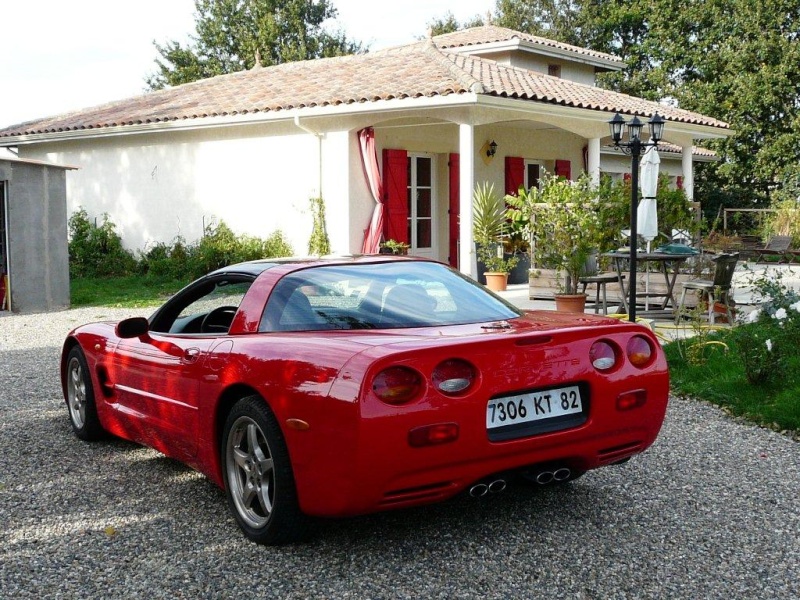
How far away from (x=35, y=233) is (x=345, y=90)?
5660 millimetres

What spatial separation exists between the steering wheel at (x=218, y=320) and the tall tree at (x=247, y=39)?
42.8 metres

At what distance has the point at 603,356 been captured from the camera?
390cm

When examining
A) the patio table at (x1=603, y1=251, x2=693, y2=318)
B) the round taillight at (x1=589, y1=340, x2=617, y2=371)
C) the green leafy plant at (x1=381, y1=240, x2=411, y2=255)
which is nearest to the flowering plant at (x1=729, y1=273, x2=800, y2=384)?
the patio table at (x1=603, y1=251, x2=693, y2=318)


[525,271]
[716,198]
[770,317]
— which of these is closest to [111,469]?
[770,317]

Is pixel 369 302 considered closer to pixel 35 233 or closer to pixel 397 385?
pixel 397 385

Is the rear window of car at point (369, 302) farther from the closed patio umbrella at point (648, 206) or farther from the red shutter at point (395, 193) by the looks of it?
the red shutter at point (395, 193)

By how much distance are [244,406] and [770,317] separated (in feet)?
20.1

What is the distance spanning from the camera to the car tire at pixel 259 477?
3.61 meters

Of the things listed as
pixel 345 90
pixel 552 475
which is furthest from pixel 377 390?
pixel 345 90

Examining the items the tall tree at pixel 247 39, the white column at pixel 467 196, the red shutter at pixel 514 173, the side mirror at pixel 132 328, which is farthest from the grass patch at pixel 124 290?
the tall tree at pixel 247 39

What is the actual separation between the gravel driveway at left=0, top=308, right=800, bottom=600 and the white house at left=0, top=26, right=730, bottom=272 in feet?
31.7

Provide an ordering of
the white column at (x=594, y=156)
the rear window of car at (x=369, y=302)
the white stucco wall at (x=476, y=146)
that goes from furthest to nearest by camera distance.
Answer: the white stucco wall at (x=476, y=146) < the white column at (x=594, y=156) < the rear window of car at (x=369, y=302)

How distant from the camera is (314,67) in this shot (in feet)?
65.6

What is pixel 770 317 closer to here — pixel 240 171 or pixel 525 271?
pixel 525 271
